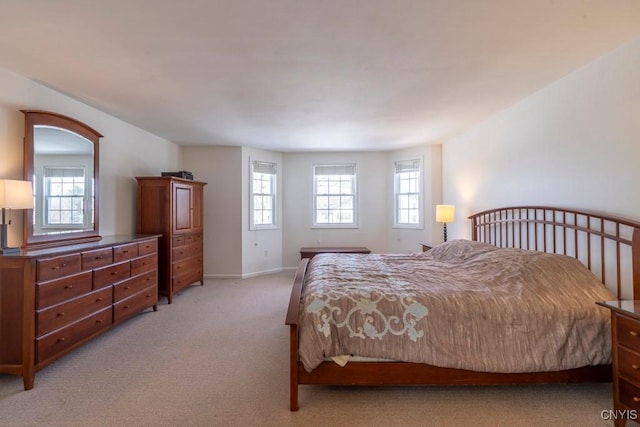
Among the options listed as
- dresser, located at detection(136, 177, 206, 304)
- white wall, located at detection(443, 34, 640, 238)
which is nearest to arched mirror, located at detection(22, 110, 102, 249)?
dresser, located at detection(136, 177, 206, 304)

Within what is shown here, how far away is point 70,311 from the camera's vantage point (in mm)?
2631

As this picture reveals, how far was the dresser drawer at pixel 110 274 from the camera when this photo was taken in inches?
116

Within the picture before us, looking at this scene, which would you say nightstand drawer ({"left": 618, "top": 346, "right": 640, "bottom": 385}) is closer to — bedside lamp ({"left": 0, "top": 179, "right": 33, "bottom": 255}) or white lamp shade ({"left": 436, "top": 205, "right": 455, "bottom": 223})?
white lamp shade ({"left": 436, "top": 205, "right": 455, "bottom": 223})

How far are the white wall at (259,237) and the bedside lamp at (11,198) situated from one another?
345cm

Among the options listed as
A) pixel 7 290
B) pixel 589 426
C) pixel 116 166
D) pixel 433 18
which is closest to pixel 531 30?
pixel 433 18

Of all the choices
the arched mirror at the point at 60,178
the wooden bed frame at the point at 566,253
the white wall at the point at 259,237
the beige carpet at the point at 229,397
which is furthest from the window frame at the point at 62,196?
the white wall at the point at 259,237

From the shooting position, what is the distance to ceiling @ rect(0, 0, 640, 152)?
6.40ft

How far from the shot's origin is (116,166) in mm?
4250

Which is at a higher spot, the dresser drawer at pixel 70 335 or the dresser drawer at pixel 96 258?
the dresser drawer at pixel 96 258

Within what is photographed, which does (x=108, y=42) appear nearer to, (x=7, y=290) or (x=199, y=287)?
(x=7, y=290)

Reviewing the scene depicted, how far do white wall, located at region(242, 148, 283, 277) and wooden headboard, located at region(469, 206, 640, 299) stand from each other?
13.2 feet

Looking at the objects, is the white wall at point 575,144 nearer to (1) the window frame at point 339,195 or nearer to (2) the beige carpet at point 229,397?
(2) the beige carpet at point 229,397

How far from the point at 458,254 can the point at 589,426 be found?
1.84m

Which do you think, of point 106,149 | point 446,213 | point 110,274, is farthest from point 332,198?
point 110,274
